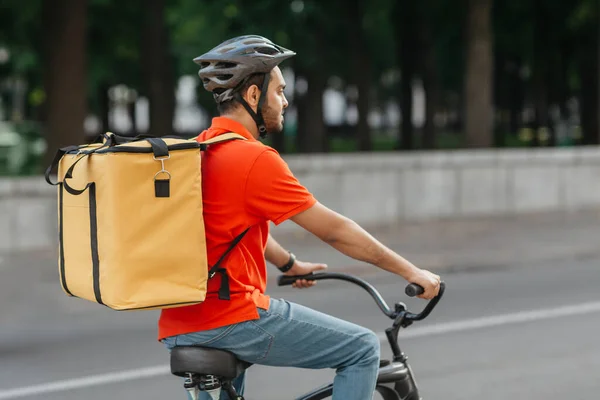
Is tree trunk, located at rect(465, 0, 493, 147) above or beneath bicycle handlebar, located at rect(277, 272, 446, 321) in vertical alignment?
above

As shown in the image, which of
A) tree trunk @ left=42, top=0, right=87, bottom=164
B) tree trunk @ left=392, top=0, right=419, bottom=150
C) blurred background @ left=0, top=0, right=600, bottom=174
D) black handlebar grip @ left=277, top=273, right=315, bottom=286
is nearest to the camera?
black handlebar grip @ left=277, top=273, right=315, bottom=286

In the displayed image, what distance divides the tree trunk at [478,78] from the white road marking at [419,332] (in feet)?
34.8

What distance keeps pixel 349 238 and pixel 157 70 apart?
2075 centimetres

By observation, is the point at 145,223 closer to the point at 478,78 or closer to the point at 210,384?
the point at 210,384

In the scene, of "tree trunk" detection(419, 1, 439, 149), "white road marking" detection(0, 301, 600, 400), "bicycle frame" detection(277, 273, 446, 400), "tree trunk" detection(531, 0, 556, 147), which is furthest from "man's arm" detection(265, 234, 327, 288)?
"tree trunk" detection(531, 0, 556, 147)

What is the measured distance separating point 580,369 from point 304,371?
1.69m

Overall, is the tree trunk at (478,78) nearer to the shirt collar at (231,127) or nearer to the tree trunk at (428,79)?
the tree trunk at (428,79)

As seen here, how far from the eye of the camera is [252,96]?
3.35m

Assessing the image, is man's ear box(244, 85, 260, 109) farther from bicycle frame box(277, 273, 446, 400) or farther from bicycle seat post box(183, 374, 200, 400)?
bicycle seat post box(183, 374, 200, 400)

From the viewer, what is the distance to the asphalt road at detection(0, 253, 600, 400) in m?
6.68

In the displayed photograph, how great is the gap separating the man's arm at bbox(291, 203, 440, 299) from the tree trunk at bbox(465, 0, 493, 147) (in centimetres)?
1663

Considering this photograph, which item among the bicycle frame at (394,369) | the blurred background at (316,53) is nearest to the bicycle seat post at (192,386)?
the bicycle frame at (394,369)

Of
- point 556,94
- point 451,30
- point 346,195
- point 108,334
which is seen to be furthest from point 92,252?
point 556,94

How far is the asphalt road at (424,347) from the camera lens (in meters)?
6.68
